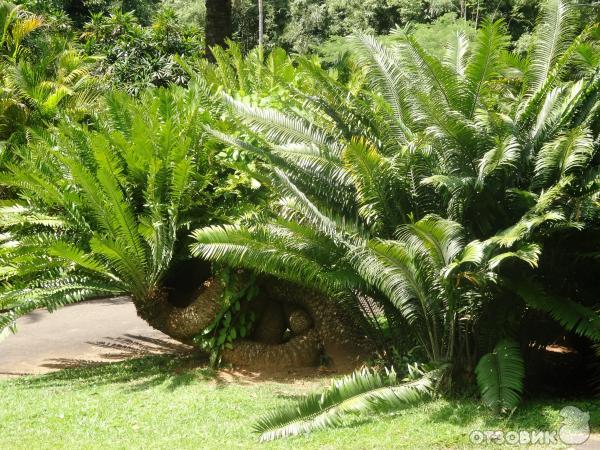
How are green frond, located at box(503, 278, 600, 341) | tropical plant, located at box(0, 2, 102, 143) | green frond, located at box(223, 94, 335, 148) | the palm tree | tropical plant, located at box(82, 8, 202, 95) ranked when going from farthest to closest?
tropical plant, located at box(82, 8, 202, 95), tropical plant, located at box(0, 2, 102, 143), the palm tree, green frond, located at box(223, 94, 335, 148), green frond, located at box(503, 278, 600, 341)

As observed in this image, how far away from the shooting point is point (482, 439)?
16.7ft

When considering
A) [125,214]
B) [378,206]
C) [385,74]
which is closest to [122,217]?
[125,214]

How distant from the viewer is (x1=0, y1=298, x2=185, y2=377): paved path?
876 centimetres

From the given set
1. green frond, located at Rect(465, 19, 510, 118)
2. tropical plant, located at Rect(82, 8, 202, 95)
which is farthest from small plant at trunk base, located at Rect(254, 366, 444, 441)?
tropical plant, located at Rect(82, 8, 202, 95)

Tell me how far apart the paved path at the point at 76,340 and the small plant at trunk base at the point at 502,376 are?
14.4ft

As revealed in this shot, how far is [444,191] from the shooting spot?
247 inches

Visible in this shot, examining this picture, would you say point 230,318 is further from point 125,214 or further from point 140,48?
point 140,48

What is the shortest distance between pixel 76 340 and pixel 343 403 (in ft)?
17.0

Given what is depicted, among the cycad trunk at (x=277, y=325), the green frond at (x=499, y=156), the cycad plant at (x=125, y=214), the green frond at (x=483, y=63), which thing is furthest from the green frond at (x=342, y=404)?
the cycad plant at (x=125, y=214)

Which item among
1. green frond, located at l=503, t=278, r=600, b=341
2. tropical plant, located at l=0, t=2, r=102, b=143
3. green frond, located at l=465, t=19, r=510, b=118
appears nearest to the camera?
green frond, located at l=503, t=278, r=600, b=341

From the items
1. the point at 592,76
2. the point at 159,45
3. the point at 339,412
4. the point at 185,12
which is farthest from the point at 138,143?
the point at 185,12

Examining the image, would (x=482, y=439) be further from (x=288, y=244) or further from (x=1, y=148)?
(x=1, y=148)

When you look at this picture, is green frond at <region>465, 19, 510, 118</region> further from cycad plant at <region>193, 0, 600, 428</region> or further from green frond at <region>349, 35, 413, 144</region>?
green frond at <region>349, 35, 413, 144</region>

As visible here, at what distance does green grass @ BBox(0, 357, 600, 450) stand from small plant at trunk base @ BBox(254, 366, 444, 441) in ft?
0.34
